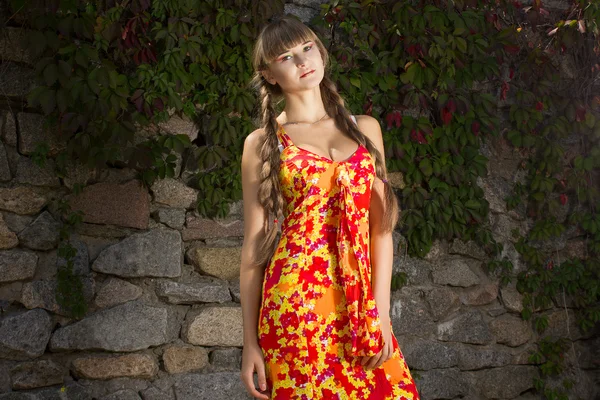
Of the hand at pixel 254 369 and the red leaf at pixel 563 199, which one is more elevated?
the red leaf at pixel 563 199

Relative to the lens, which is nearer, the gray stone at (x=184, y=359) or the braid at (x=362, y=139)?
the braid at (x=362, y=139)

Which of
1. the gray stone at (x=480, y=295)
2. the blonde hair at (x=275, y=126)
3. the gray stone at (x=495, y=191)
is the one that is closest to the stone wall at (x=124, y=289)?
the gray stone at (x=480, y=295)

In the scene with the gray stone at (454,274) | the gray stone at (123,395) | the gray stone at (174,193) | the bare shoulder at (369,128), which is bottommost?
the gray stone at (123,395)

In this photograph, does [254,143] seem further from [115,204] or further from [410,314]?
[410,314]

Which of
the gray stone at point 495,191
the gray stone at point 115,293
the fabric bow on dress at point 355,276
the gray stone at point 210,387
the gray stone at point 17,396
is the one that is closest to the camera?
the fabric bow on dress at point 355,276

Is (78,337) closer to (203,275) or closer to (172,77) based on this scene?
(203,275)

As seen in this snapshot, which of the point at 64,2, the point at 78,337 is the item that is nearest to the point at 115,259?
the point at 78,337

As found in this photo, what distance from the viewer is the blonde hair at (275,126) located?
2250 millimetres

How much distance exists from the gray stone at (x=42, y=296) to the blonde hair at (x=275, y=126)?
4.19 feet

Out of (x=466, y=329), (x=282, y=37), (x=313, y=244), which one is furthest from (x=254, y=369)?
(x=466, y=329)

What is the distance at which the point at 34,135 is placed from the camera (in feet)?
10.7

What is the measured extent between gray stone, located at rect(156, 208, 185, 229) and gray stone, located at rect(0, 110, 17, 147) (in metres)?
0.68

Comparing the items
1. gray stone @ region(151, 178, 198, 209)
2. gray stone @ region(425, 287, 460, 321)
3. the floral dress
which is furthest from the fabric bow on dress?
gray stone @ region(425, 287, 460, 321)

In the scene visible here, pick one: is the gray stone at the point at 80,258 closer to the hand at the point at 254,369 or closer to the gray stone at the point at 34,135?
the gray stone at the point at 34,135
